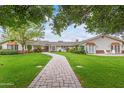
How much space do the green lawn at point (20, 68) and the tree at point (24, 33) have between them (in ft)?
0.84

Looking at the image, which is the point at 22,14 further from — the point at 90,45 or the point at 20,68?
the point at 90,45

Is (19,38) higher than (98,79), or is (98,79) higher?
(19,38)

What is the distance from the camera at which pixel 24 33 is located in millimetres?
6254

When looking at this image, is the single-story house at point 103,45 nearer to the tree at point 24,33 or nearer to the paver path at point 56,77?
the paver path at point 56,77

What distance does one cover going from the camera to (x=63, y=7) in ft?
19.3

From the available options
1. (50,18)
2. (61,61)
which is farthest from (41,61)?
(50,18)

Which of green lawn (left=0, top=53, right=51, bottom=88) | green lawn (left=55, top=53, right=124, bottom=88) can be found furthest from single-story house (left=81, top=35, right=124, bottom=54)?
green lawn (left=0, top=53, right=51, bottom=88)

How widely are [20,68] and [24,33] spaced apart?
0.71 m

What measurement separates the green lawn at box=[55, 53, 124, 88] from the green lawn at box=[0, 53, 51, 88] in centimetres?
59

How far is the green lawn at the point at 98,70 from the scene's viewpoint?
222 inches
